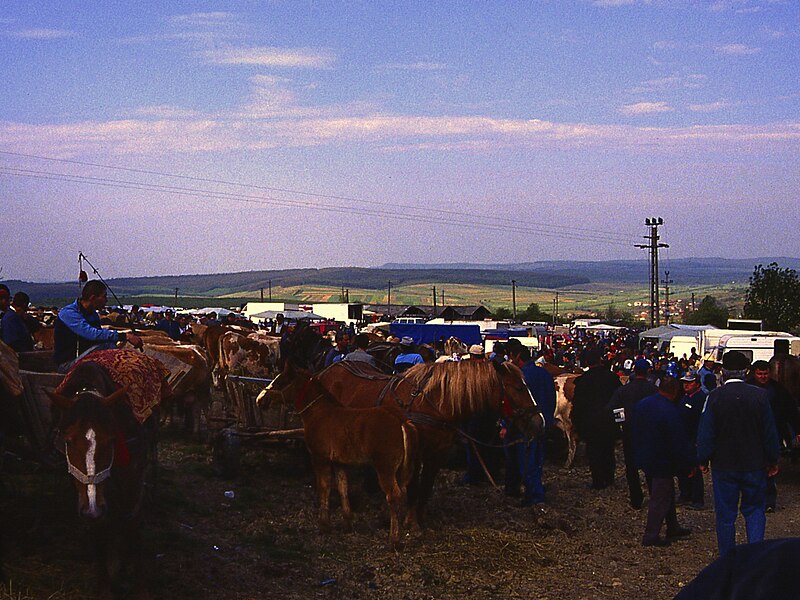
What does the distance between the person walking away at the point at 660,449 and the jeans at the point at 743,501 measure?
136 centimetres

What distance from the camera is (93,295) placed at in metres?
8.55

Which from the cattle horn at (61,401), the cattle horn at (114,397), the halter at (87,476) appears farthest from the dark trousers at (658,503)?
the cattle horn at (61,401)

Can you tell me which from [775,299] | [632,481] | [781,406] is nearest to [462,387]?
[632,481]

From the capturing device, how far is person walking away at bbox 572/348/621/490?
1409 cm

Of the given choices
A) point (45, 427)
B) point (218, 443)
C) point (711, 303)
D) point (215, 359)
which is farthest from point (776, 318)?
point (45, 427)

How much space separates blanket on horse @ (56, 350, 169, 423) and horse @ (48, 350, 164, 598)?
0.09ft

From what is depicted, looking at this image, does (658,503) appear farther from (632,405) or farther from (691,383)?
(691,383)

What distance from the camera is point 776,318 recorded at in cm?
6644

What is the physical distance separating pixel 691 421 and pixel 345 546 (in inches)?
243

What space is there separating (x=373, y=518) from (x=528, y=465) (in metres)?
2.50

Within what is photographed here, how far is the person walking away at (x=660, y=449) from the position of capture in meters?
10.3

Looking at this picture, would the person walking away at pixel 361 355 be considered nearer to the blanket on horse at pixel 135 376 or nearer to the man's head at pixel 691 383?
the man's head at pixel 691 383

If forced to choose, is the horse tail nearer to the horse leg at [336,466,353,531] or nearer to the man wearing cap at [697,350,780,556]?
the horse leg at [336,466,353,531]

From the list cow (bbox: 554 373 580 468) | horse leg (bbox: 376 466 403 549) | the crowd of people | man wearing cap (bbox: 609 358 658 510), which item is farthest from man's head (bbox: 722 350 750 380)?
cow (bbox: 554 373 580 468)
